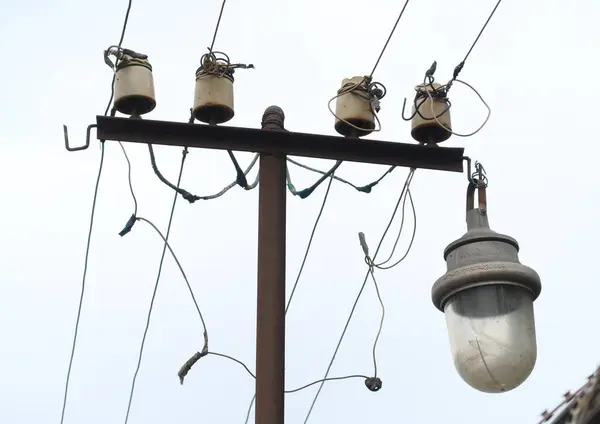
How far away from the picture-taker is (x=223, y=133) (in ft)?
26.8

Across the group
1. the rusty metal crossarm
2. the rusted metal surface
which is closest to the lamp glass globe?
the rusted metal surface

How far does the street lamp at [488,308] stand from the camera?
691 cm

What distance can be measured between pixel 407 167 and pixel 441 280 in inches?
50.2

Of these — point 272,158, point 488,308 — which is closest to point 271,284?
point 272,158

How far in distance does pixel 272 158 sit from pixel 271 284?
821 millimetres

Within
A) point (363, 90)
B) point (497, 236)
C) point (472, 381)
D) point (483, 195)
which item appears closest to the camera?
point (472, 381)

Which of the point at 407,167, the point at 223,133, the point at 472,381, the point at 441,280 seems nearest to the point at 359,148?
the point at 407,167

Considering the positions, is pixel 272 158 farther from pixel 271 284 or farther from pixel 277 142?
pixel 271 284

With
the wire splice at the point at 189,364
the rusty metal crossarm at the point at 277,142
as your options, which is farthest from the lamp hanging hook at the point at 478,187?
the wire splice at the point at 189,364

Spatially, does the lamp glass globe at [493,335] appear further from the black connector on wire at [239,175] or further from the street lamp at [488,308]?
the black connector on wire at [239,175]

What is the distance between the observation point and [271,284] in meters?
7.72

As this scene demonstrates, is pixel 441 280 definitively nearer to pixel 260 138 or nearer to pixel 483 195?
pixel 483 195

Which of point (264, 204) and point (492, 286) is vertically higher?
point (264, 204)

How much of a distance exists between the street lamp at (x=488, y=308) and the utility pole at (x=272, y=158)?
91cm
